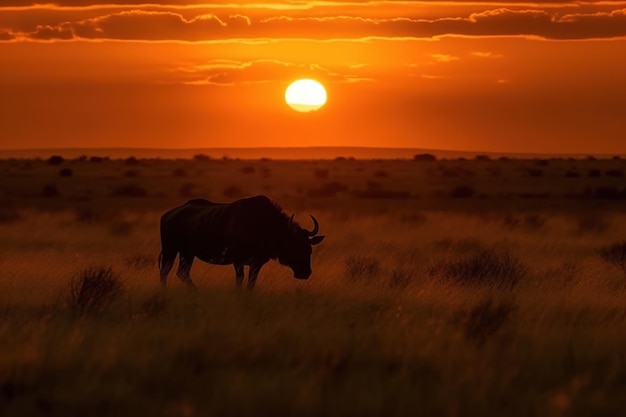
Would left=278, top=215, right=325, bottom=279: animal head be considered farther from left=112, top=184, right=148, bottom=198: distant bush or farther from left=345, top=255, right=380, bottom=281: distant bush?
left=112, top=184, right=148, bottom=198: distant bush

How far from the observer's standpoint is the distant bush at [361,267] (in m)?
19.3

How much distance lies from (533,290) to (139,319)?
20.8 feet

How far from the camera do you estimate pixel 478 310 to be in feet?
46.2

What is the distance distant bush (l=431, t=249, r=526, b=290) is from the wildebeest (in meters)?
2.74

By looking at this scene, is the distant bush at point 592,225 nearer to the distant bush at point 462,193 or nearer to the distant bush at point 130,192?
the distant bush at point 462,193

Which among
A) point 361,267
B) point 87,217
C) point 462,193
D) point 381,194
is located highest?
point 462,193

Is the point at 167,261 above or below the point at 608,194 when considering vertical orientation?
below

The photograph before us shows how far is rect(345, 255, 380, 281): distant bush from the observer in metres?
19.3

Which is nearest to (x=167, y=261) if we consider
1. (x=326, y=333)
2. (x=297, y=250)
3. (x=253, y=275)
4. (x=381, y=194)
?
(x=253, y=275)

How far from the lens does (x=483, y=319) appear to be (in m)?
13.5

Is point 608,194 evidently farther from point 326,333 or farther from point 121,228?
point 326,333

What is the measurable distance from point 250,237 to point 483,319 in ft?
14.9

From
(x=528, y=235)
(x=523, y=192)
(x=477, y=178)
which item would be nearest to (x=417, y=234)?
(x=528, y=235)

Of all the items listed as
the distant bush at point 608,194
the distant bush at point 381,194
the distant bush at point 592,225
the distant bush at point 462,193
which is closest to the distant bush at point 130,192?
the distant bush at point 381,194
